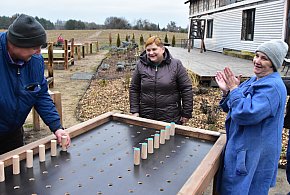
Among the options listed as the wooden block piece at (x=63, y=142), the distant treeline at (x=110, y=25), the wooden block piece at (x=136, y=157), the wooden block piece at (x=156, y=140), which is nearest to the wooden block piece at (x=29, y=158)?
the wooden block piece at (x=63, y=142)

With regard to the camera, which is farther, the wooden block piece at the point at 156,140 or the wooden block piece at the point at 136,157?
the wooden block piece at the point at 156,140

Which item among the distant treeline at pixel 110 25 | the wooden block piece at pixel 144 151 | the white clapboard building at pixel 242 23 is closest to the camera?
the wooden block piece at pixel 144 151

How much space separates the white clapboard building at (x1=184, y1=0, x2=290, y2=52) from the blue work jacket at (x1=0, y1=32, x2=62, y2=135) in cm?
1310

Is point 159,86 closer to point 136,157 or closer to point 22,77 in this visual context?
point 136,157

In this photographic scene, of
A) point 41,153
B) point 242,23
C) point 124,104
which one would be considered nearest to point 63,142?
point 41,153

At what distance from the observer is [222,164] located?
2.17 metres

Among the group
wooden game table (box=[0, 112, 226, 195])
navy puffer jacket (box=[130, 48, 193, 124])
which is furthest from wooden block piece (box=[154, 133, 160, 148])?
navy puffer jacket (box=[130, 48, 193, 124])

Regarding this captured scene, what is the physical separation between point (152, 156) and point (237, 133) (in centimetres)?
58

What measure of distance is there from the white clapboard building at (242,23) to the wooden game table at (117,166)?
12.7 metres

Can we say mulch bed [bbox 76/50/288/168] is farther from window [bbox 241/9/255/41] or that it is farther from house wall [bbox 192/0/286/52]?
window [bbox 241/9/255/41]

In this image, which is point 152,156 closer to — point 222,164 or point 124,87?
point 222,164

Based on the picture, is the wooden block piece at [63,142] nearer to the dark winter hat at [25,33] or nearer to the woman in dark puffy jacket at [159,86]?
the dark winter hat at [25,33]

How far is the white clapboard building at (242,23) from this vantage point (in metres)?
14.0

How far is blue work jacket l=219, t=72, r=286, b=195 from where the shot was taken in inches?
73.6
